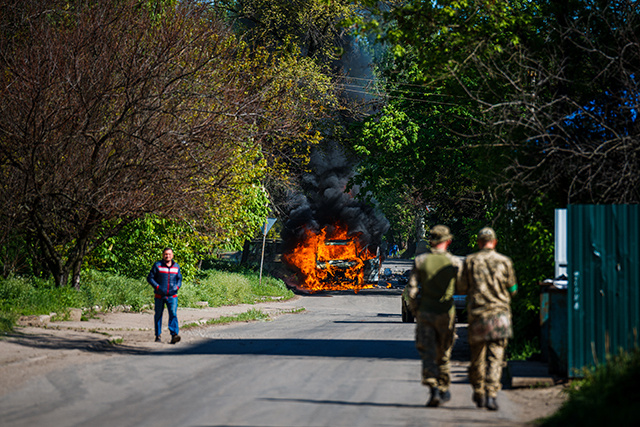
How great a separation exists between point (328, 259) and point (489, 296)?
30538 mm

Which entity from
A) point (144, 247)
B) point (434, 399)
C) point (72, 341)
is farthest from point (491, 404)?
point (144, 247)

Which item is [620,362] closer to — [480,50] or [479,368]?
[479,368]

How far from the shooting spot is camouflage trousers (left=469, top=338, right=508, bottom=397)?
729 centimetres

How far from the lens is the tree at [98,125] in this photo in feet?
53.1

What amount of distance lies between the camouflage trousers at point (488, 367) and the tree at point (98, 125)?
33.9ft

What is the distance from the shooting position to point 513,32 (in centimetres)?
1408

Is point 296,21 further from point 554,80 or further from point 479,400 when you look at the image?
point 479,400

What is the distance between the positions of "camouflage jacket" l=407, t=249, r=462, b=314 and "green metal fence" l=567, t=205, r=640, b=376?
1.48m

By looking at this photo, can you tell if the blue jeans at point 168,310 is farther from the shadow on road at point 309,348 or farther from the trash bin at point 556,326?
the trash bin at point 556,326

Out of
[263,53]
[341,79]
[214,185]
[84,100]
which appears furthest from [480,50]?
[341,79]

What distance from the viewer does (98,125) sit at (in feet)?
55.9

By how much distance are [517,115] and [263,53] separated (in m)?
20.3

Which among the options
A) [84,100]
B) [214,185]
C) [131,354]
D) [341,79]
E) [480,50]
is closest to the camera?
[131,354]

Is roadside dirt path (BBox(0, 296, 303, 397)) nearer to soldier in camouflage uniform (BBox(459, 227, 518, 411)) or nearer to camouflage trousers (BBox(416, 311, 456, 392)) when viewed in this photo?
camouflage trousers (BBox(416, 311, 456, 392))
